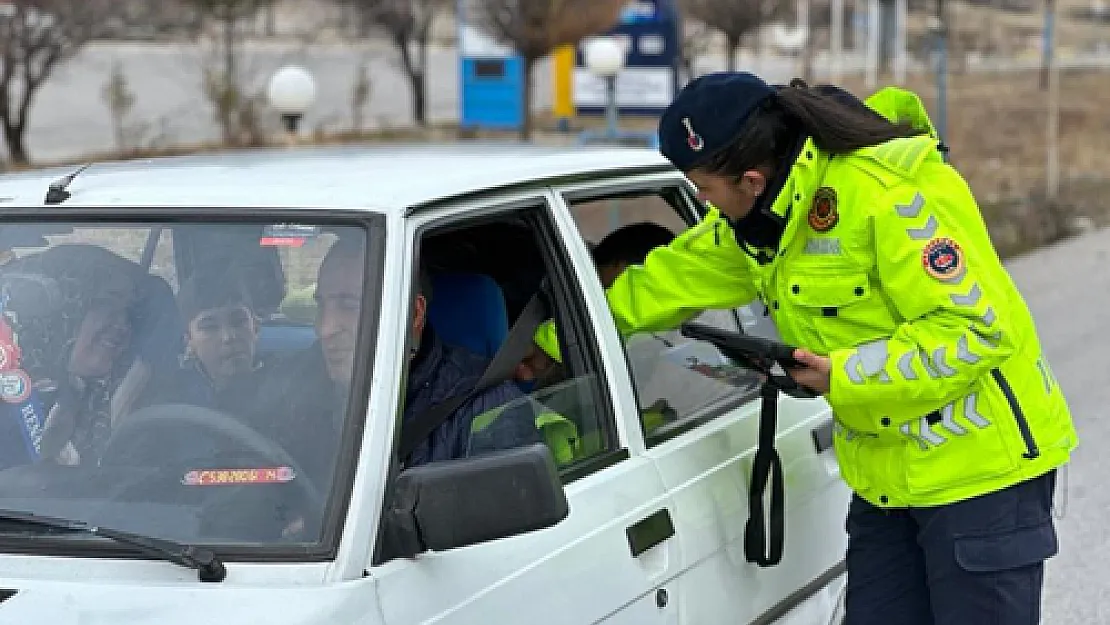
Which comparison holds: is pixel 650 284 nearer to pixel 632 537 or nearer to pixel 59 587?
pixel 632 537

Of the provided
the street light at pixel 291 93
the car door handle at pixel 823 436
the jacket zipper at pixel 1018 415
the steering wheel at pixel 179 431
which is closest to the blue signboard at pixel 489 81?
the street light at pixel 291 93

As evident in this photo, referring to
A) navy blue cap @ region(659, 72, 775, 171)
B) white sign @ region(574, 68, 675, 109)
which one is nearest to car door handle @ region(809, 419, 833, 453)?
navy blue cap @ region(659, 72, 775, 171)

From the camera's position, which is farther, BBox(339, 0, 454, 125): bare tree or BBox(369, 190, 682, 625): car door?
BBox(339, 0, 454, 125): bare tree

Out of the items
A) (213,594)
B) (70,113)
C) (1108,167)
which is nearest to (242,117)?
(70,113)

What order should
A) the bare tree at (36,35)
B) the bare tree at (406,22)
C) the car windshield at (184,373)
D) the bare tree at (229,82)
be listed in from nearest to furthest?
the car windshield at (184,373)
the bare tree at (36,35)
the bare tree at (229,82)
the bare tree at (406,22)

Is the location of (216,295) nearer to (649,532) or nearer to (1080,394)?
(649,532)

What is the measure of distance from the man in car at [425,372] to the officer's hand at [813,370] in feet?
1.77

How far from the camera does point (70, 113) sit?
25.8 m

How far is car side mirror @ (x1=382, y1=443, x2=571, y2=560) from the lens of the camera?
236cm

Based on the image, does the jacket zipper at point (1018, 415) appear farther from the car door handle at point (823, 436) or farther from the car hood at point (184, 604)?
the car hood at point (184, 604)

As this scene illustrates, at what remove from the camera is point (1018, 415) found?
3.01m

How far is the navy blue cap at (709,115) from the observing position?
9.81 feet

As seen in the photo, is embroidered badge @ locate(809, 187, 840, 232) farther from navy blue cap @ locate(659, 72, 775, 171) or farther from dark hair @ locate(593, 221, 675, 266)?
dark hair @ locate(593, 221, 675, 266)

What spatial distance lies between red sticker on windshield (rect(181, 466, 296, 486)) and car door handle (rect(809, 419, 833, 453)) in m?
1.67
